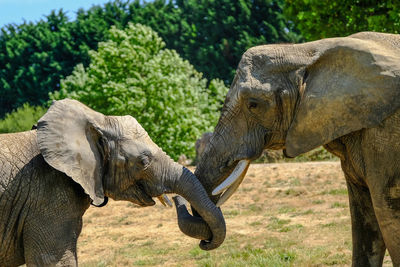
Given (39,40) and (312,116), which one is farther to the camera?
(39,40)

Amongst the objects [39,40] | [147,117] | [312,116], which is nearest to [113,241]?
[312,116]

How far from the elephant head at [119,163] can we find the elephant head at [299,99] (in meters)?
0.18

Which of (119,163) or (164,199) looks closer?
(119,163)

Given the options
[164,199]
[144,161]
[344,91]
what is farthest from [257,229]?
[344,91]

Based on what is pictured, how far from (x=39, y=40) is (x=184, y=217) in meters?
39.0

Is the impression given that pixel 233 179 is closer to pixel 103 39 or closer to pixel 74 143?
pixel 74 143

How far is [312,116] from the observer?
6.25 m

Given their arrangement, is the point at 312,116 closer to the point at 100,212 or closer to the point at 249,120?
the point at 249,120

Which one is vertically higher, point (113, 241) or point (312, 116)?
point (312, 116)

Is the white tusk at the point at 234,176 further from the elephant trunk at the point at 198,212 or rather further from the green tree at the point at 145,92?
the green tree at the point at 145,92

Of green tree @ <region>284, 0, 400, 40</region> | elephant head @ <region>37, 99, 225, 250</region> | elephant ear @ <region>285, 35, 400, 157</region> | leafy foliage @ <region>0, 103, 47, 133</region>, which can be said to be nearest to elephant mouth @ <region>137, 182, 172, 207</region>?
elephant head @ <region>37, 99, 225, 250</region>

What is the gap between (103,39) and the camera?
145ft

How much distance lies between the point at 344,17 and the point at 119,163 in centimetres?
1314

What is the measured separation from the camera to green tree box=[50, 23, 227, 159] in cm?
2409
